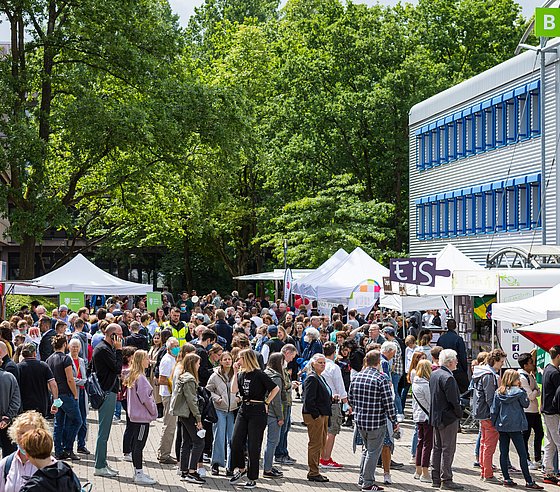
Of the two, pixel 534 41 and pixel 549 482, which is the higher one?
pixel 534 41

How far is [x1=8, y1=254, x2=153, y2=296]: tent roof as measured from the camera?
28906mm

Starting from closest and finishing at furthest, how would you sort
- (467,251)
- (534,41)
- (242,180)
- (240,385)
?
(240,385), (467,251), (534,41), (242,180)

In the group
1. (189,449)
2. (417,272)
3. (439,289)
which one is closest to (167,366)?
(189,449)

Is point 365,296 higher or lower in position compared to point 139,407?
higher

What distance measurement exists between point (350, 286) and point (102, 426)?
14.1 metres

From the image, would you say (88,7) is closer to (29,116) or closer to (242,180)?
(29,116)

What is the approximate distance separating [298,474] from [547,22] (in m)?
15.8

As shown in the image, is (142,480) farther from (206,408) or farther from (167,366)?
(167,366)

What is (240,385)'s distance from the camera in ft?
44.1

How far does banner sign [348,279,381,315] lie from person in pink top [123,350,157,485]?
1337 centimetres

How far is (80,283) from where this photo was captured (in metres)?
29.1

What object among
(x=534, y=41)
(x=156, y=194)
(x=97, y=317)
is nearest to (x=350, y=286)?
(x=97, y=317)

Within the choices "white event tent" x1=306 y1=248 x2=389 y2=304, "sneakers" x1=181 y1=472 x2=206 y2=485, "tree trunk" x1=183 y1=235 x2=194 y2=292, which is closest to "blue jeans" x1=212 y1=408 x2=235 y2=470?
"sneakers" x1=181 y1=472 x2=206 y2=485

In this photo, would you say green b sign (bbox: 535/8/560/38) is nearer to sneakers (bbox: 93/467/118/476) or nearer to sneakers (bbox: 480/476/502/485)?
sneakers (bbox: 480/476/502/485)
